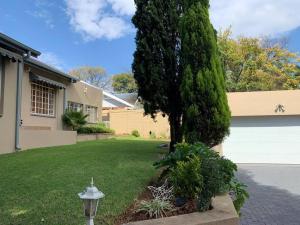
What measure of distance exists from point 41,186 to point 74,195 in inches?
40.4

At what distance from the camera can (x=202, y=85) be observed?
31.4ft

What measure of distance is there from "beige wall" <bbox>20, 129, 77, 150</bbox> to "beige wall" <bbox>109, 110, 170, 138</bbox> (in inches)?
498

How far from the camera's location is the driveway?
23.6 ft

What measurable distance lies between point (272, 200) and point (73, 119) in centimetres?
1266

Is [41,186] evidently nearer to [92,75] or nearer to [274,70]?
[274,70]

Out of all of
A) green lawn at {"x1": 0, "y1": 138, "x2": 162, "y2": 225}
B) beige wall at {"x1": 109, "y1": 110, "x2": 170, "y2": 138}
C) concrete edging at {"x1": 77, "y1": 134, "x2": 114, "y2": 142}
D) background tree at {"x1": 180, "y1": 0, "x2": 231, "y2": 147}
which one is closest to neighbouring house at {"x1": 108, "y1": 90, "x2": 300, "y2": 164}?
concrete edging at {"x1": 77, "y1": 134, "x2": 114, "y2": 142}

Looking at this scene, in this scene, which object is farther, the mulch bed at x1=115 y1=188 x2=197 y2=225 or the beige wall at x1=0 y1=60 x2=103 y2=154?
the beige wall at x1=0 y1=60 x2=103 y2=154

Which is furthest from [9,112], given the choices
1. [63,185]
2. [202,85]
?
[202,85]

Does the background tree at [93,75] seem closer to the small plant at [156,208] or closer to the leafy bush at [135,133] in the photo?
the leafy bush at [135,133]

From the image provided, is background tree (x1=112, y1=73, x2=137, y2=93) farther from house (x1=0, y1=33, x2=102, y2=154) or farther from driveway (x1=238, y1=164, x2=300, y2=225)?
driveway (x1=238, y1=164, x2=300, y2=225)

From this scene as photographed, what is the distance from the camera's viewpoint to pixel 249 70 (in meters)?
36.1

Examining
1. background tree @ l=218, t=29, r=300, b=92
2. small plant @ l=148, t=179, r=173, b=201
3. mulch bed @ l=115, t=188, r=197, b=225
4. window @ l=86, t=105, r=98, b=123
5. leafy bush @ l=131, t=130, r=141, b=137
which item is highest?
background tree @ l=218, t=29, r=300, b=92

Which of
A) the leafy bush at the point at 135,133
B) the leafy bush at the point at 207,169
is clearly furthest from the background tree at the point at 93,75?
the leafy bush at the point at 207,169

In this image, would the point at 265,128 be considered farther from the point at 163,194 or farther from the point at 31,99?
the point at 163,194
